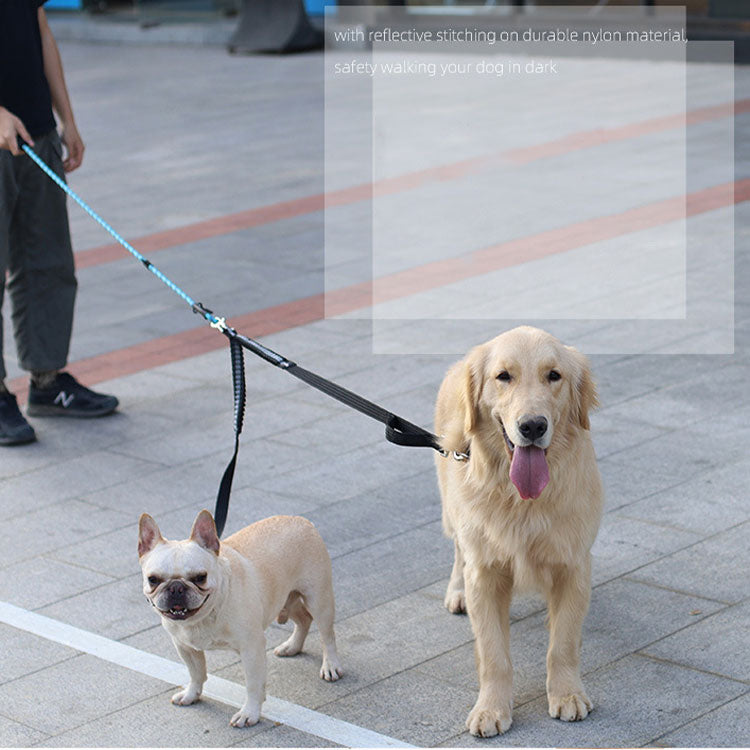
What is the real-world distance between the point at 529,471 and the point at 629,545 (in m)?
1.47

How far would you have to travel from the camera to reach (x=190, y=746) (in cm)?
402

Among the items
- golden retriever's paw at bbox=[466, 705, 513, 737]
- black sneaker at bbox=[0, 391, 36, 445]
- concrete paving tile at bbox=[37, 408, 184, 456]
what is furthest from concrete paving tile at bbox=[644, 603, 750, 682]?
black sneaker at bbox=[0, 391, 36, 445]

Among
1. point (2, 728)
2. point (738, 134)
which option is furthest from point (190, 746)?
point (738, 134)

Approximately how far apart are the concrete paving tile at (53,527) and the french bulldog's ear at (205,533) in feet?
5.94

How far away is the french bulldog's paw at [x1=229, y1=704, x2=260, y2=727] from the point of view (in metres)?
4.09

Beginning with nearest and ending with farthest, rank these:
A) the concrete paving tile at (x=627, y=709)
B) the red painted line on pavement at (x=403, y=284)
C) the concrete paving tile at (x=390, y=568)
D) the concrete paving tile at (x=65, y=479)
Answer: the concrete paving tile at (x=627, y=709) → the concrete paving tile at (x=390, y=568) → the concrete paving tile at (x=65, y=479) → the red painted line on pavement at (x=403, y=284)

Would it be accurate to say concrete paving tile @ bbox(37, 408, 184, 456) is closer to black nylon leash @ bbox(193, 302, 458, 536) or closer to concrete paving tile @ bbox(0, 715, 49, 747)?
black nylon leash @ bbox(193, 302, 458, 536)

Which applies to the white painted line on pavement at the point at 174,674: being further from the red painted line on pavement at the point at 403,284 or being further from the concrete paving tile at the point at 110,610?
the red painted line on pavement at the point at 403,284

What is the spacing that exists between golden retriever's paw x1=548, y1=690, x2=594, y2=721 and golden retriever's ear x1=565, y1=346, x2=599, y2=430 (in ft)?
2.74

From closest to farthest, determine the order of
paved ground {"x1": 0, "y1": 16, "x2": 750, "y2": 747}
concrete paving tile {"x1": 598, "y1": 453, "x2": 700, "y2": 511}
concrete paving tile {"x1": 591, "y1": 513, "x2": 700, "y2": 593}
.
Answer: paved ground {"x1": 0, "y1": 16, "x2": 750, "y2": 747} < concrete paving tile {"x1": 591, "y1": 513, "x2": 700, "y2": 593} < concrete paving tile {"x1": 598, "y1": 453, "x2": 700, "y2": 511}

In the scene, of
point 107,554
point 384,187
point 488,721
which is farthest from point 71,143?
point 384,187

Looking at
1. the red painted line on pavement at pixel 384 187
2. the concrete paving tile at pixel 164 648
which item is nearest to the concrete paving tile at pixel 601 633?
the concrete paving tile at pixel 164 648

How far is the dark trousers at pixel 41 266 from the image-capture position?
→ 707 centimetres

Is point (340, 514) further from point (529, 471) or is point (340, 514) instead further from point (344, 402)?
Result: point (529, 471)
